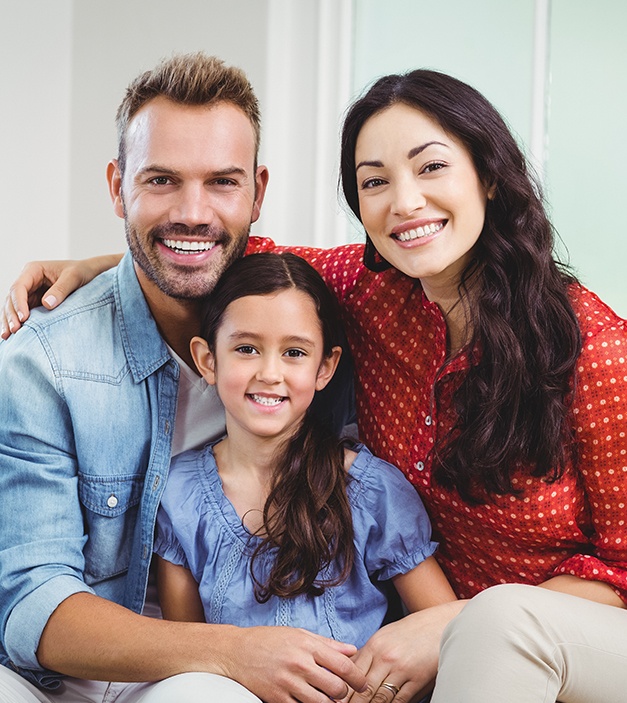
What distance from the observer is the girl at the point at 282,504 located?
1.46 meters

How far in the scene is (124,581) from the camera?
1.57 metres

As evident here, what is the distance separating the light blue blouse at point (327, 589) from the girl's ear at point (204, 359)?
165 millimetres

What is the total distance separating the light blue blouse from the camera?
57.1 inches

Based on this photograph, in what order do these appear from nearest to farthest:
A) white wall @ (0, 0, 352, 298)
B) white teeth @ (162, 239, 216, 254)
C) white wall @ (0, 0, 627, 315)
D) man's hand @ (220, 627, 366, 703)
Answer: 1. man's hand @ (220, 627, 366, 703)
2. white teeth @ (162, 239, 216, 254)
3. white wall @ (0, 0, 627, 315)
4. white wall @ (0, 0, 352, 298)

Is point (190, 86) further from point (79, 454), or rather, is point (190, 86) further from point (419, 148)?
point (79, 454)

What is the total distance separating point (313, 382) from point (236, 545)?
11.3 inches

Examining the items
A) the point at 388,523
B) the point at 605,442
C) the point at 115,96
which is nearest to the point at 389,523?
the point at 388,523

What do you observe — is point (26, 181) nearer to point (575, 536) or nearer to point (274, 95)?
point (274, 95)

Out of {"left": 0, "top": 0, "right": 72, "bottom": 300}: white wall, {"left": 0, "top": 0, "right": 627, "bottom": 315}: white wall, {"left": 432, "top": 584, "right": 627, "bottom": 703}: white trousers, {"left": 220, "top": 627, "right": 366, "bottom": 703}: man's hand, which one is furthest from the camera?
{"left": 0, "top": 0, "right": 72, "bottom": 300}: white wall

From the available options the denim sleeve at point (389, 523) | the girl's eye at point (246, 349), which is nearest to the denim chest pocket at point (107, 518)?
the girl's eye at point (246, 349)

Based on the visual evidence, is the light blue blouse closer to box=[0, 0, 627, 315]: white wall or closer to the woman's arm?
the woman's arm

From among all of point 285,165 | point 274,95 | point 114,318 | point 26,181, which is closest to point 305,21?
point 274,95

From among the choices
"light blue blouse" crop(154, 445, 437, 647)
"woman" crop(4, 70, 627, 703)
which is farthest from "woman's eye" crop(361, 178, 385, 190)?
"light blue blouse" crop(154, 445, 437, 647)

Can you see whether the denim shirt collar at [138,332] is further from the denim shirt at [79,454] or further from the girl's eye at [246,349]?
the girl's eye at [246,349]
